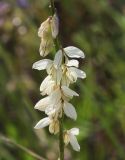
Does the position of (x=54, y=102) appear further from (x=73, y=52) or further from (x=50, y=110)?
(x=73, y=52)

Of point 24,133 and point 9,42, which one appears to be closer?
point 24,133

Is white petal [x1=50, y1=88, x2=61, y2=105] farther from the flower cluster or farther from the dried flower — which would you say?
the dried flower

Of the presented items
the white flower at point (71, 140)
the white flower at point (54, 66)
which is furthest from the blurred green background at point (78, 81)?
the white flower at point (54, 66)

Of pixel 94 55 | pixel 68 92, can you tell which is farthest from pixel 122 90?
pixel 68 92

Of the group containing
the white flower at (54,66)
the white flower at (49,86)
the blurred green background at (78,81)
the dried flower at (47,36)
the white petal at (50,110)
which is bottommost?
the blurred green background at (78,81)

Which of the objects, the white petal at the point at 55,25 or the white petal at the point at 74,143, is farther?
the white petal at the point at 74,143

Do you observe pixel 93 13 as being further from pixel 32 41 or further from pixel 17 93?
pixel 17 93

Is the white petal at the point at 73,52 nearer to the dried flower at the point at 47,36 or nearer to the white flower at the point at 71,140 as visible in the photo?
the dried flower at the point at 47,36
